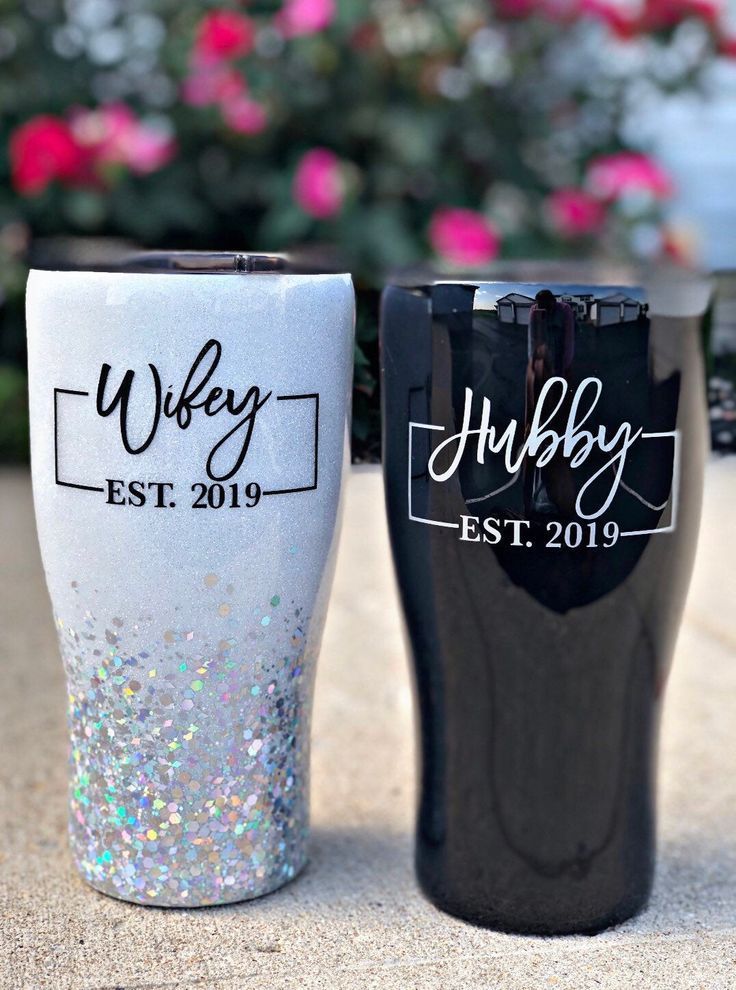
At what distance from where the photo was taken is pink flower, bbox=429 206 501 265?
3.71m

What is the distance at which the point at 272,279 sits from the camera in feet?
4.20

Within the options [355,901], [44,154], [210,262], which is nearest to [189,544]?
[210,262]

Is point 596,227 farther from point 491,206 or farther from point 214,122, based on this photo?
point 214,122

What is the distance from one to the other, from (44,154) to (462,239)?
1.22m

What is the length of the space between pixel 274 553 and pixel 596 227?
2958mm

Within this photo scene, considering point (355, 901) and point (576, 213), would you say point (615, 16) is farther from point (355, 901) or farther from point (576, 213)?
point (355, 901)

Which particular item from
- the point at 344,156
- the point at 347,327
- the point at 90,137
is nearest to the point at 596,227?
the point at 344,156

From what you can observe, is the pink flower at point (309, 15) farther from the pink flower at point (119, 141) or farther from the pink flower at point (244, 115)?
the pink flower at point (119, 141)

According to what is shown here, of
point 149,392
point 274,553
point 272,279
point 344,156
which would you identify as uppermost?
point 344,156

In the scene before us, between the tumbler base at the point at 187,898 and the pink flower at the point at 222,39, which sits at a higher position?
the pink flower at the point at 222,39

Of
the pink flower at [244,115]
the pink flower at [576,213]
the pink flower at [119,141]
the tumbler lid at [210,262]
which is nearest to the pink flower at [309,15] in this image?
the pink flower at [244,115]

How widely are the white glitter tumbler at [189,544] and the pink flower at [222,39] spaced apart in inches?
95.2

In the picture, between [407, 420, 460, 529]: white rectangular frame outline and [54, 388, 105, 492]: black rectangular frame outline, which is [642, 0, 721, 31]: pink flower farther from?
[54, 388, 105, 492]: black rectangular frame outline

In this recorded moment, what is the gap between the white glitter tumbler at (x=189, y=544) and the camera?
Answer: 4.16ft
